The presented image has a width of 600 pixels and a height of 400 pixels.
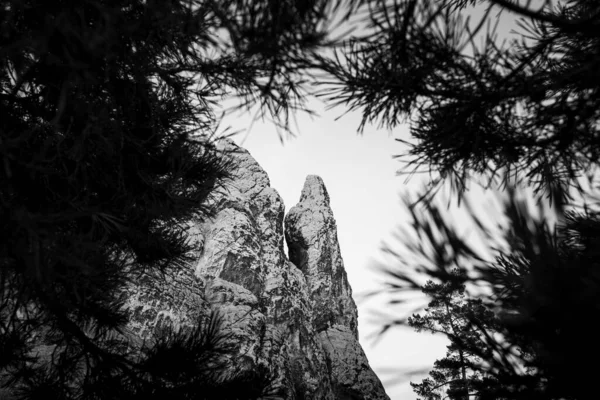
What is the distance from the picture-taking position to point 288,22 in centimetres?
170

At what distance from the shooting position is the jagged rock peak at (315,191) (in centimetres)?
2331

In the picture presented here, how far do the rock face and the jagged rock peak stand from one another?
69 mm

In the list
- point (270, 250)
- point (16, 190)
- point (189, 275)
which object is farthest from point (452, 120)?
point (270, 250)

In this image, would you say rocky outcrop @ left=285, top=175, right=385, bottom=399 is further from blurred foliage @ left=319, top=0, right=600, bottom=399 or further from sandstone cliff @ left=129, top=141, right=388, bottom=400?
blurred foliage @ left=319, top=0, right=600, bottom=399

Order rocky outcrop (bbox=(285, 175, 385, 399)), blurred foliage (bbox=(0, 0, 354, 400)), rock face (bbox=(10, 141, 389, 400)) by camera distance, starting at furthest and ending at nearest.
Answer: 1. rocky outcrop (bbox=(285, 175, 385, 399))
2. rock face (bbox=(10, 141, 389, 400))
3. blurred foliage (bbox=(0, 0, 354, 400))

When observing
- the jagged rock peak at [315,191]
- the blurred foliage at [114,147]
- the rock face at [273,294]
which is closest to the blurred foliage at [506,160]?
the blurred foliage at [114,147]

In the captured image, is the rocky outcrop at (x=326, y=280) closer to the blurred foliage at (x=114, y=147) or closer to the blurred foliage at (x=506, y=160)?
the blurred foliage at (x=114, y=147)

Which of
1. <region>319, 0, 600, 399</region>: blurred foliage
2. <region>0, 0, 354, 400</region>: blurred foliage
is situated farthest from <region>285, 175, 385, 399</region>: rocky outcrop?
<region>319, 0, 600, 399</region>: blurred foliage

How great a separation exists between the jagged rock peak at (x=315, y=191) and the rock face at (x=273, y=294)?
2.7 inches

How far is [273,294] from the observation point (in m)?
15.4

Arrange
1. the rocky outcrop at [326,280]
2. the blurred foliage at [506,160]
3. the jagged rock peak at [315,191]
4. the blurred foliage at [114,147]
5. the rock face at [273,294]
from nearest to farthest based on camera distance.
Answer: the blurred foliage at [506,160] < the blurred foliage at [114,147] < the rock face at [273,294] < the rocky outcrop at [326,280] < the jagged rock peak at [315,191]

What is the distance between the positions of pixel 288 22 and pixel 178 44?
1.65 metres

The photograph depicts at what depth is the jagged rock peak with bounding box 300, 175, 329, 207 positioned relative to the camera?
76.5 ft

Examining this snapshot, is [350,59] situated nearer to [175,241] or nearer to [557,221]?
[557,221]
